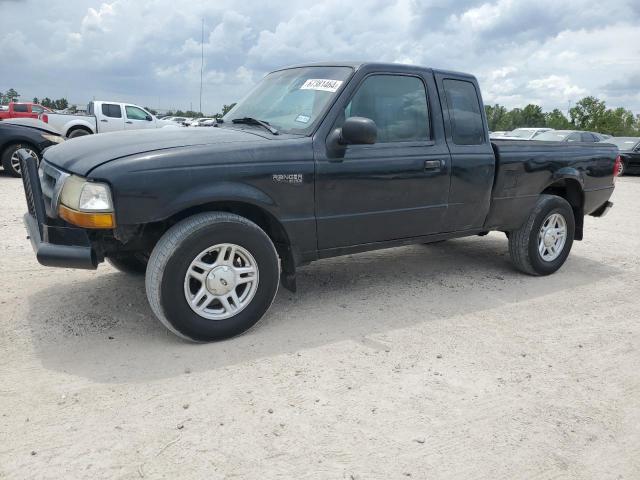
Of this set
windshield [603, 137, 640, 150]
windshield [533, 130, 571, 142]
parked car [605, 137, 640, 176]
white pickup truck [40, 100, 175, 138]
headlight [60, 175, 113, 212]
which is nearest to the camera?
Answer: headlight [60, 175, 113, 212]

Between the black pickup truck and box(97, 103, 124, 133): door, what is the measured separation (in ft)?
50.2

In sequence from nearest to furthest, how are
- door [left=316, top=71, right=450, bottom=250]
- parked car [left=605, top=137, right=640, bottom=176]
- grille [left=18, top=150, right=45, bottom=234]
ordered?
grille [left=18, top=150, right=45, bottom=234] → door [left=316, top=71, right=450, bottom=250] → parked car [left=605, top=137, right=640, bottom=176]

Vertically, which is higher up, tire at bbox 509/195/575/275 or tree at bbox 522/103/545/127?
tree at bbox 522/103/545/127

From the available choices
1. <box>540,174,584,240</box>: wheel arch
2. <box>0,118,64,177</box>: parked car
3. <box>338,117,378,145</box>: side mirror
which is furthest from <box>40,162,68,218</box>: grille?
<box>0,118,64,177</box>: parked car

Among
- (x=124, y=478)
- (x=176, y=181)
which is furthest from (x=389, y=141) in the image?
(x=124, y=478)

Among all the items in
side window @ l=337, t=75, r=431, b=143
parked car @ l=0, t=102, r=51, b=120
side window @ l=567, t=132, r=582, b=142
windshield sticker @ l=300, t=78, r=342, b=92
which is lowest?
side window @ l=567, t=132, r=582, b=142

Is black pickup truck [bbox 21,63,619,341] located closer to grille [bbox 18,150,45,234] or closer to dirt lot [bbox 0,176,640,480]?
grille [bbox 18,150,45,234]

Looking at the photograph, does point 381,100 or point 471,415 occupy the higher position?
point 381,100

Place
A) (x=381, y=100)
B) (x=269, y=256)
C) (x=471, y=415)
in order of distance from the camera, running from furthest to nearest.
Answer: (x=381, y=100) < (x=269, y=256) < (x=471, y=415)

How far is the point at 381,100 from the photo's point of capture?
13.8 feet

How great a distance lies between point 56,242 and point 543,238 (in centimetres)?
439

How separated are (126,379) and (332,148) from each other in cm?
202

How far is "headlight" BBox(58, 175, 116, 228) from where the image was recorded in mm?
3137

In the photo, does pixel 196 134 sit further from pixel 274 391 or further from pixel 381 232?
pixel 274 391
